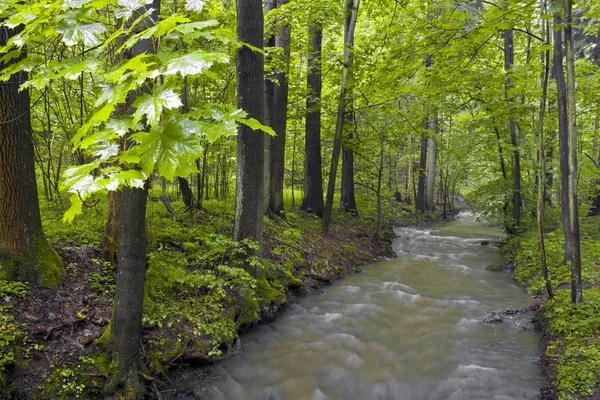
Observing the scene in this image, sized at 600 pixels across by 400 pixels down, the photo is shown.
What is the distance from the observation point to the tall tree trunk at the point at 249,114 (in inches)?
229

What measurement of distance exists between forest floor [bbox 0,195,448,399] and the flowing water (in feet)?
1.36

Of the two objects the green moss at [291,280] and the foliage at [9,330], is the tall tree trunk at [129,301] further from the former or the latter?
the green moss at [291,280]

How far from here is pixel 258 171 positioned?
602 centimetres

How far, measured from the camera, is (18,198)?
161 inches

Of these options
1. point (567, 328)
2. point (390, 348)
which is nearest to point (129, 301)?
point (390, 348)

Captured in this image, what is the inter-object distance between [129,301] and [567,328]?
5473 mm

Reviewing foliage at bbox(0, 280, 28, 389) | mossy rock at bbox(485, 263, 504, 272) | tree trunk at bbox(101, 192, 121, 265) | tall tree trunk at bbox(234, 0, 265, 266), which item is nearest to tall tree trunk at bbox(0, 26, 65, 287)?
foliage at bbox(0, 280, 28, 389)

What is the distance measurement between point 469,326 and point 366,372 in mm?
2443

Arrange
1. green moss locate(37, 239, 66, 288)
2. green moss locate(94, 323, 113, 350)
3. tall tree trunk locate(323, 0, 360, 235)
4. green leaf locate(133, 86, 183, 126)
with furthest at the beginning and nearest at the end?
tall tree trunk locate(323, 0, 360, 235) < green moss locate(37, 239, 66, 288) < green moss locate(94, 323, 113, 350) < green leaf locate(133, 86, 183, 126)

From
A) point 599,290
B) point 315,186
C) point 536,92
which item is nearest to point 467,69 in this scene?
point 536,92

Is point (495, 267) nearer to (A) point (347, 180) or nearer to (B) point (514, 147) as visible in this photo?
(B) point (514, 147)

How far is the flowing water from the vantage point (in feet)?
14.7

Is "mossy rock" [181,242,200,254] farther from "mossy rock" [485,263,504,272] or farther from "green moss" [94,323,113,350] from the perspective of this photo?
"mossy rock" [485,263,504,272]

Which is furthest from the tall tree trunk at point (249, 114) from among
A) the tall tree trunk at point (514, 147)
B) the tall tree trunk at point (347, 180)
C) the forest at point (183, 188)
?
the tall tree trunk at point (347, 180)
